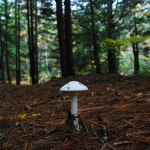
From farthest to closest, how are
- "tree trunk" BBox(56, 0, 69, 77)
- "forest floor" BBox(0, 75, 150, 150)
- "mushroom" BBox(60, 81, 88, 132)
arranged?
1. "tree trunk" BBox(56, 0, 69, 77)
2. "mushroom" BBox(60, 81, 88, 132)
3. "forest floor" BBox(0, 75, 150, 150)

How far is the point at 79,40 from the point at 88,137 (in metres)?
16.2

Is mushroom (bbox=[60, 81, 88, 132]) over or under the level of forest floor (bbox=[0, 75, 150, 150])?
over

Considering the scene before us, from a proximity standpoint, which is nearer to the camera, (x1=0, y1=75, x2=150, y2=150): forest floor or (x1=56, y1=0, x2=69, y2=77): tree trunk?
(x1=0, y1=75, x2=150, y2=150): forest floor

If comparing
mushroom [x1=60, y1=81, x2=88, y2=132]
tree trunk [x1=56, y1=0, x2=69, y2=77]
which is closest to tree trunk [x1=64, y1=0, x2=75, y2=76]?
tree trunk [x1=56, y1=0, x2=69, y2=77]

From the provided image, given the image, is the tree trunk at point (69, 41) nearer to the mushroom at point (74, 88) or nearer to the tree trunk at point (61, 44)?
the tree trunk at point (61, 44)

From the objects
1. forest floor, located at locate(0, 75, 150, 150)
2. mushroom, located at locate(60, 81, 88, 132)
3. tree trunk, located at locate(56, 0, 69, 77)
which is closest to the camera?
forest floor, located at locate(0, 75, 150, 150)

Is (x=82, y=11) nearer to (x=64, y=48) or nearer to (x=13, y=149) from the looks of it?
(x=64, y=48)

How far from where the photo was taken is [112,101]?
4281 millimetres

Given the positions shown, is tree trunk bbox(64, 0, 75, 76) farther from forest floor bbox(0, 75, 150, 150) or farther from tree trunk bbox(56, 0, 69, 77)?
forest floor bbox(0, 75, 150, 150)

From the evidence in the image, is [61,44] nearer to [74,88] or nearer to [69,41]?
[69,41]

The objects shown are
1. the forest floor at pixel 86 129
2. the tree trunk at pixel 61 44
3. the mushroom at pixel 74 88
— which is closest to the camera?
the forest floor at pixel 86 129

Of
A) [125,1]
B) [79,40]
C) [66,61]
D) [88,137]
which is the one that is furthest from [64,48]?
[88,137]

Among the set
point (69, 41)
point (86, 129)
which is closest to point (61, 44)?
point (69, 41)

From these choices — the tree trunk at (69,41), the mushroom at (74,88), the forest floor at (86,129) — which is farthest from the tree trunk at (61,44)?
the mushroom at (74,88)
